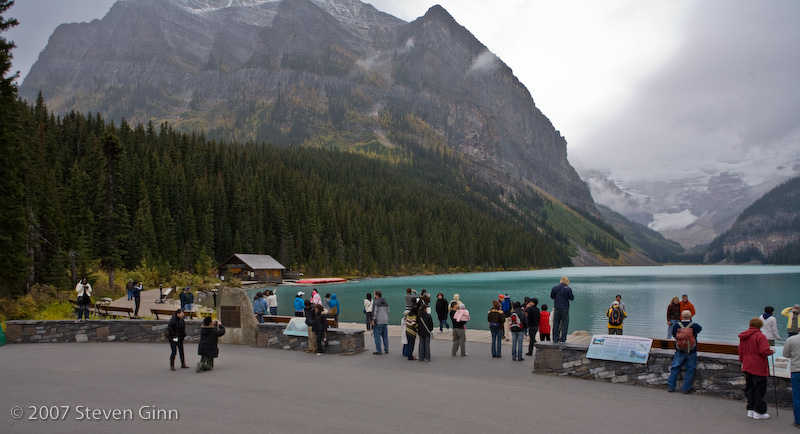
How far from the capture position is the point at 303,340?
2162cm

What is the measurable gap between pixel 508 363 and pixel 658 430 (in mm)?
7696

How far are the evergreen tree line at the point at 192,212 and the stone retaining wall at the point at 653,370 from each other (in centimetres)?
3146

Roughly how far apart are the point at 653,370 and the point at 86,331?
79.3ft

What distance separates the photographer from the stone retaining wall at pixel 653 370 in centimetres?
1306

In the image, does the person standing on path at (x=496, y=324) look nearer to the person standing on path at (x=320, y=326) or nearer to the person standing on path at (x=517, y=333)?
the person standing on path at (x=517, y=333)

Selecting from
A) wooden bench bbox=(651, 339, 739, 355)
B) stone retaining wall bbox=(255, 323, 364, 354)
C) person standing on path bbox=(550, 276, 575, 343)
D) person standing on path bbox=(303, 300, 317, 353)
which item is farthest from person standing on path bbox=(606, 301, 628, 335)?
person standing on path bbox=(303, 300, 317, 353)

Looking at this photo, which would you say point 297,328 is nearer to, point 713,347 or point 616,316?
point 616,316

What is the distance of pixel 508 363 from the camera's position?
59.7 feet

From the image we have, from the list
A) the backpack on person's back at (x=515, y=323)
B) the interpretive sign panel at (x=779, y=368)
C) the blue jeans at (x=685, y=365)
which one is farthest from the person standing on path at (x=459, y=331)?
the interpretive sign panel at (x=779, y=368)

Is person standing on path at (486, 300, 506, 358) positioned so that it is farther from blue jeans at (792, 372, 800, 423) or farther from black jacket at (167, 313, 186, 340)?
black jacket at (167, 313, 186, 340)

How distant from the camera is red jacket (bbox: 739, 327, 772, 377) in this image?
37.9ft

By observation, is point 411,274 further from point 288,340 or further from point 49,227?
point 288,340

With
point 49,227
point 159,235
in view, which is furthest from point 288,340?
point 159,235

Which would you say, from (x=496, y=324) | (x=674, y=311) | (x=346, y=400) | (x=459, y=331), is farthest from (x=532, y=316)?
(x=346, y=400)
